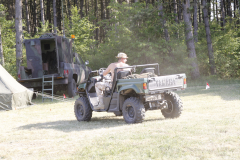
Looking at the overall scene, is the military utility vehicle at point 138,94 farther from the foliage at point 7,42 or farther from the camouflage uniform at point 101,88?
the foliage at point 7,42

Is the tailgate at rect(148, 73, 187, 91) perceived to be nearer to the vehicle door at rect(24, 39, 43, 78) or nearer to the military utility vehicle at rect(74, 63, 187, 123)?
the military utility vehicle at rect(74, 63, 187, 123)

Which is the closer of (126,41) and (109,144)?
(109,144)

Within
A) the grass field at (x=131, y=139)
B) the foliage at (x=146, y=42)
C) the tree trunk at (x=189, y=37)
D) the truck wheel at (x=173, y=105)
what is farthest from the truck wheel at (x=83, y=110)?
the tree trunk at (x=189, y=37)

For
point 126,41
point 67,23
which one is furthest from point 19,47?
point 67,23

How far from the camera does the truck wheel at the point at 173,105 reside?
7656 mm

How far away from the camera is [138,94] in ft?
24.8

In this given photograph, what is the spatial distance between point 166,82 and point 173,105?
0.78 metres

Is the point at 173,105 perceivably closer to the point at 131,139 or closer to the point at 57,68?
the point at 131,139

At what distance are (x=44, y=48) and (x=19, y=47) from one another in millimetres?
2420

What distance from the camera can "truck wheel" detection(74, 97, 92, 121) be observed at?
8.41 m

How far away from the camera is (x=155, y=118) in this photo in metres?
8.12

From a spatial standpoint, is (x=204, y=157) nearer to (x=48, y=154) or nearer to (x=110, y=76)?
(x=48, y=154)

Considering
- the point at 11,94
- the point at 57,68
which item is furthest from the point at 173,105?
the point at 57,68

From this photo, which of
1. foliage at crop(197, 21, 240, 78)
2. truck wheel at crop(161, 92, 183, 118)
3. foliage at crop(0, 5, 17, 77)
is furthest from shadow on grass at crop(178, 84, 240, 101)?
foliage at crop(0, 5, 17, 77)
